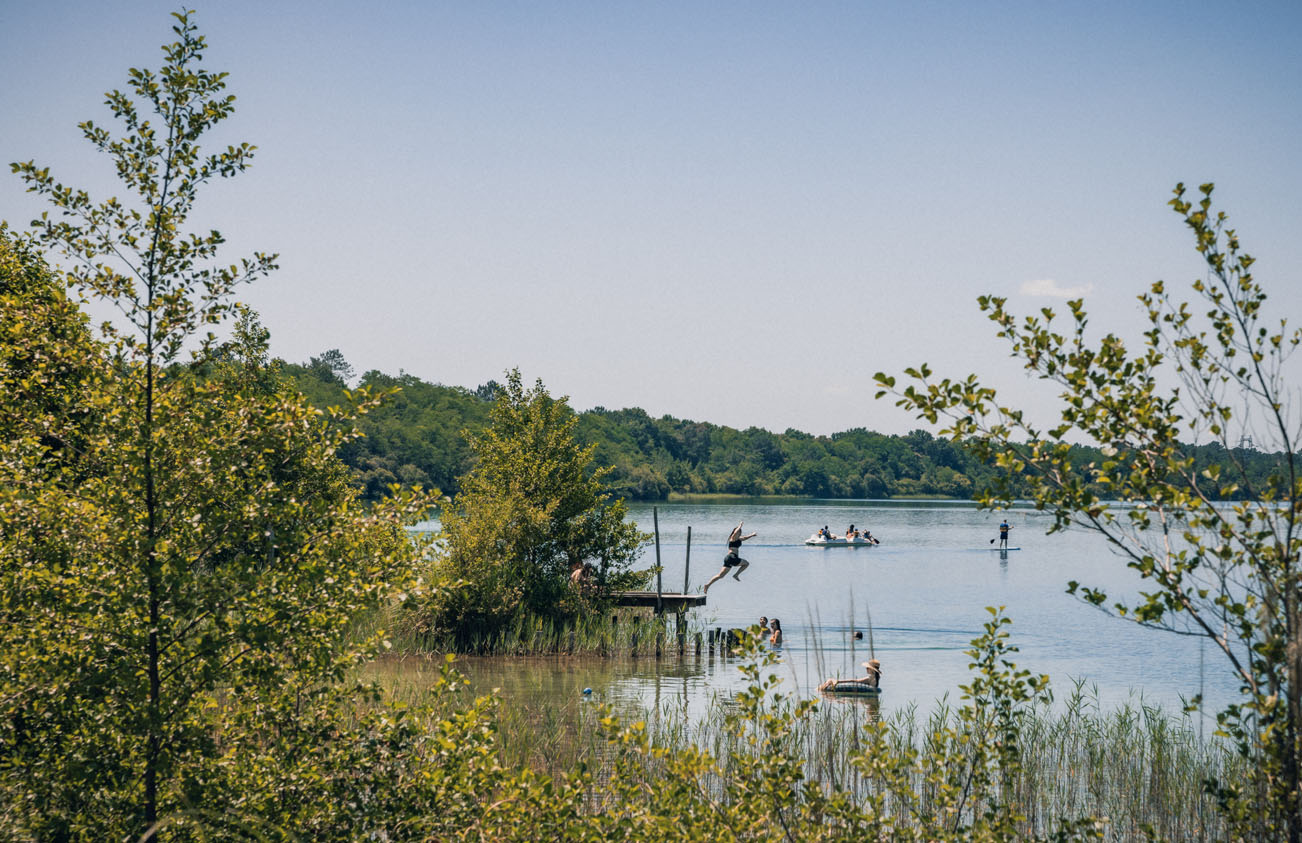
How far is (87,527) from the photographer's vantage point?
5.02 meters

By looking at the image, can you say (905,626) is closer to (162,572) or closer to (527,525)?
(527,525)

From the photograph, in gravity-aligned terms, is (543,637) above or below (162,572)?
below

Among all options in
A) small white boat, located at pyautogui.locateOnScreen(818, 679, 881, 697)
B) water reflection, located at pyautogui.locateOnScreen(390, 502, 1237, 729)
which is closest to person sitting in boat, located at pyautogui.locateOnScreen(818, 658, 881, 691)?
small white boat, located at pyautogui.locateOnScreen(818, 679, 881, 697)

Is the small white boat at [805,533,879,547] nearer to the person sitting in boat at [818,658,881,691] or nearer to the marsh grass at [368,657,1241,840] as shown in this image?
the person sitting in boat at [818,658,881,691]

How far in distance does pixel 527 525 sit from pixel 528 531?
0.14 metres

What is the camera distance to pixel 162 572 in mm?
4879

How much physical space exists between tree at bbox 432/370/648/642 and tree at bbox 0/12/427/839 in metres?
15.2

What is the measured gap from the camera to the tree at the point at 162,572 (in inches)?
192

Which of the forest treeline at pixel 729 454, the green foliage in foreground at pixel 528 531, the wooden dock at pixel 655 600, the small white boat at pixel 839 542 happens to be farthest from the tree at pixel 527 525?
the forest treeline at pixel 729 454

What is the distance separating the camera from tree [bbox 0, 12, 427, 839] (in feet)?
16.0

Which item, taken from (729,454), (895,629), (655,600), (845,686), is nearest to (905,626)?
(895,629)

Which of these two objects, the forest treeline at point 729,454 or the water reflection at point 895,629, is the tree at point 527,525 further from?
the forest treeline at point 729,454

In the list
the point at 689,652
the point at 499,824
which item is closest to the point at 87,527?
the point at 499,824

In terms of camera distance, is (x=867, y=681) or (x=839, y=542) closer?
(x=867, y=681)
